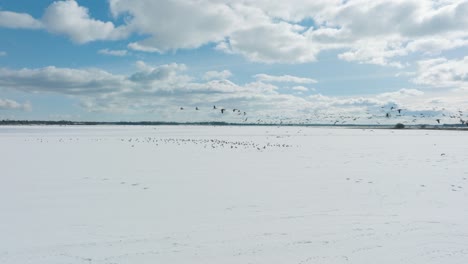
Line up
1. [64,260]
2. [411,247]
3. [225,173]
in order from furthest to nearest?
[225,173] < [411,247] < [64,260]

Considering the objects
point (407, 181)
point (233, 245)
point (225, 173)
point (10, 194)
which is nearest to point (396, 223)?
point (233, 245)

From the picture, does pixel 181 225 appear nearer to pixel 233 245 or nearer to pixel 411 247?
pixel 233 245

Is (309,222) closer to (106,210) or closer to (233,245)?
(233,245)

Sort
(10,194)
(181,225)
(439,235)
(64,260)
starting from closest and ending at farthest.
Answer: (64,260), (439,235), (181,225), (10,194)

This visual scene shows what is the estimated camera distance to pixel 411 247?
6.02m

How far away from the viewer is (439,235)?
6.61 metres

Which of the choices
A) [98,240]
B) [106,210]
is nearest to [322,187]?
[106,210]

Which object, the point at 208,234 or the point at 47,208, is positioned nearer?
the point at 208,234

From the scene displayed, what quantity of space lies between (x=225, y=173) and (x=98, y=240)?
27.1 ft

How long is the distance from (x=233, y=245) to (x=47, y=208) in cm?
511

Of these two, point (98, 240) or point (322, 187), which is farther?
point (322, 187)

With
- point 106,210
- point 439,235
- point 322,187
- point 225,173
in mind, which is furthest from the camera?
point 225,173

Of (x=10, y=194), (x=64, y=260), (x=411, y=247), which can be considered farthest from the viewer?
(x=10, y=194)

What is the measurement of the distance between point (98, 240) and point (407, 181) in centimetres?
1045
